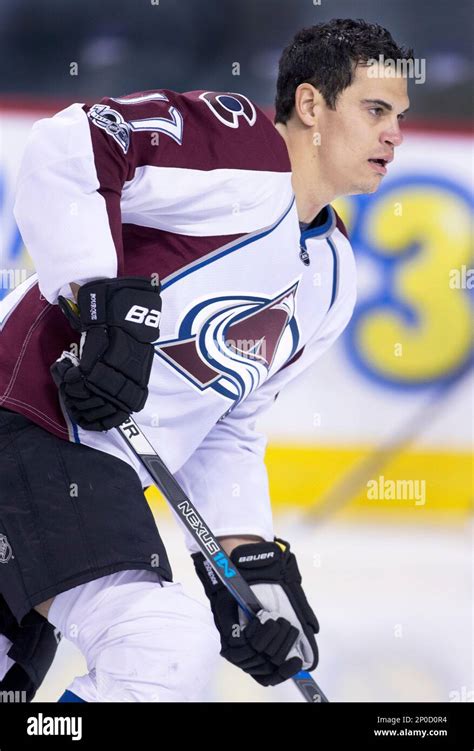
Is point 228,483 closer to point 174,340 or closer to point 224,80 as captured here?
point 174,340

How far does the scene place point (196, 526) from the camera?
5.68 feet

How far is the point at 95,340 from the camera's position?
1420 mm

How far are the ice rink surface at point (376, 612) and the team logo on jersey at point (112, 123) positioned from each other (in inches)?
51.9

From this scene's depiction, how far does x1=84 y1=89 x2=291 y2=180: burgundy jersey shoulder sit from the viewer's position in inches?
59.4

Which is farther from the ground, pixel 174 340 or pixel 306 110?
pixel 306 110

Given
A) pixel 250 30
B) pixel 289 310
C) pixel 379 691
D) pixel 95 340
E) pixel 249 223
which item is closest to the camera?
pixel 95 340

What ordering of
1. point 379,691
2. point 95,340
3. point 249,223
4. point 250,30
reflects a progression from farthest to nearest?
point 250,30, point 379,691, point 249,223, point 95,340

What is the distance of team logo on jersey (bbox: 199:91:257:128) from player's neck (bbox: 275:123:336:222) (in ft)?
0.49

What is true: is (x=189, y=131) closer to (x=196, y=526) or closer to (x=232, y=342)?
(x=232, y=342)

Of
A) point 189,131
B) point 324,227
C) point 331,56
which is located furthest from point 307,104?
point 189,131

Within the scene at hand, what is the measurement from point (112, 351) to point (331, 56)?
30.3 inches

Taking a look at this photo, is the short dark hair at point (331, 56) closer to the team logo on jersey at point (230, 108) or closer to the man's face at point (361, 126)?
the man's face at point (361, 126)
